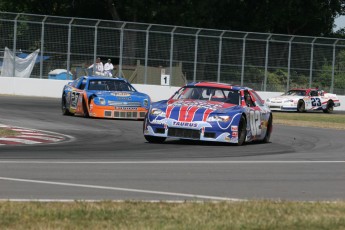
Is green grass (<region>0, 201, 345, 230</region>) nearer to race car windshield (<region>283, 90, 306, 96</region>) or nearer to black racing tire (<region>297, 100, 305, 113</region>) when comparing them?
black racing tire (<region>297, 100, 305, 113</region>)

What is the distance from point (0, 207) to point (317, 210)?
2875 mm

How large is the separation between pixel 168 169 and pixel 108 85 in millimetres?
14529

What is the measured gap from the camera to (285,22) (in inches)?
2606

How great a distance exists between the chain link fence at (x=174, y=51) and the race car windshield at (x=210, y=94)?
77.4ft

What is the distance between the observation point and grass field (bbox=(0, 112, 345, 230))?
8227 mm

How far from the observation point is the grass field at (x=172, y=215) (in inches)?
324

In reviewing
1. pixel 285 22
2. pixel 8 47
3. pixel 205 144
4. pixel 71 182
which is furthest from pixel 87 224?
pixel 285 22

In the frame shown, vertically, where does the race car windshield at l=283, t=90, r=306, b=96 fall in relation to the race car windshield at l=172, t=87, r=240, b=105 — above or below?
below

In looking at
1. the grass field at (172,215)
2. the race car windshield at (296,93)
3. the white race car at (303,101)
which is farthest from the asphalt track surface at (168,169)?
the race car windshield at (296,93)

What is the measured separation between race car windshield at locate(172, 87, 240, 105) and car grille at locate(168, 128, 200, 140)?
1358 millimetres

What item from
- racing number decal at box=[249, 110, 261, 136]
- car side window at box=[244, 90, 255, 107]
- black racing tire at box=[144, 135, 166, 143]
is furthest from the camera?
car side window at box=[244, 90, 255, 107]

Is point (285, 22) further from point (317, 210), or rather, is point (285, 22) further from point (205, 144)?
point (317, 210)

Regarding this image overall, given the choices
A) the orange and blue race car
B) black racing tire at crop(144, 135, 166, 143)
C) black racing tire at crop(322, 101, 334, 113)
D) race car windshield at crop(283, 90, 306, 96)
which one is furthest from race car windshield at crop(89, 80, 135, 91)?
black racing tire at crop(322, 101, 334, 113)

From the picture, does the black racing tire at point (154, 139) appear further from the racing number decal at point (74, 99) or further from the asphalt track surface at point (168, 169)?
the racing number decal at point (74, 99)
